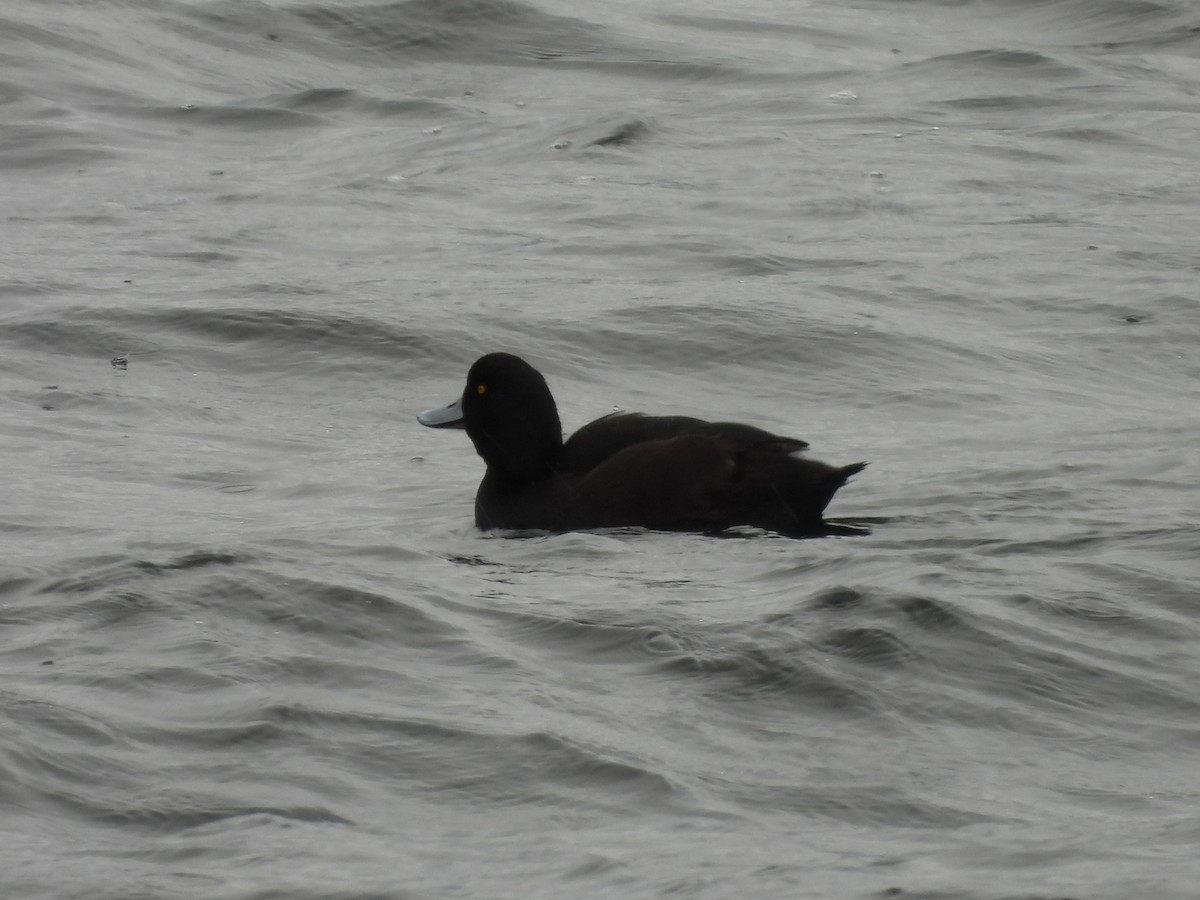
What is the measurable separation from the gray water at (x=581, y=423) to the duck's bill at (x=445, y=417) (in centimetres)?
29

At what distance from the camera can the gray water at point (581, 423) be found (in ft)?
14.6

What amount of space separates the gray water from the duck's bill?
286mm

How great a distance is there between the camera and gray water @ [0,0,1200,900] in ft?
14.6

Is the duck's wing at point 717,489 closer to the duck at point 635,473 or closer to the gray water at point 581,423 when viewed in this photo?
the duck at point 635,473

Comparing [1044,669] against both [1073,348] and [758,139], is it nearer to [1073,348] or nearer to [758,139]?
[1073,348]

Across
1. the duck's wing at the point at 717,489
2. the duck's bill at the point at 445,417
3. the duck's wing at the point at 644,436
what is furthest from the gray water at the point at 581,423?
the duck's wing at the point at 644,436

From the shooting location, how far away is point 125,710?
504cm

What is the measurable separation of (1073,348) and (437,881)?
259 inches

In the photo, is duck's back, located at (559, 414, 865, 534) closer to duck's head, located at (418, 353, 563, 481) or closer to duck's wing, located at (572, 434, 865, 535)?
duck's wing, located at (572, 434, 865, 535)

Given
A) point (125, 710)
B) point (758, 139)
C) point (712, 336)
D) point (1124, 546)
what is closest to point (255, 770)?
point (125, 710)

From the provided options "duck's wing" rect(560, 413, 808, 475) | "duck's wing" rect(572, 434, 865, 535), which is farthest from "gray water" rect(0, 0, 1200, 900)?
"duck's wing" rect(560, 413, 808, 475)

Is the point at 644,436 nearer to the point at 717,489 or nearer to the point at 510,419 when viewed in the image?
the point at 717,489

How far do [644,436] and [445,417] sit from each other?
3.16 ft

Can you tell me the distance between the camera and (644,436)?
758 cm
